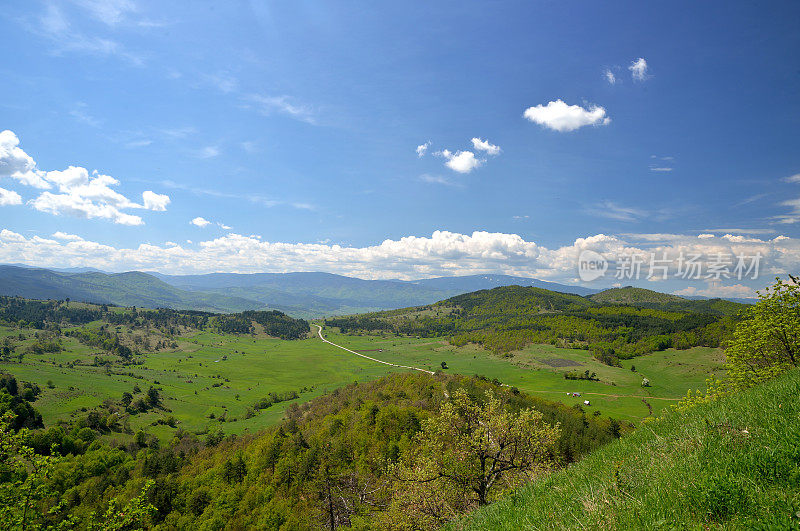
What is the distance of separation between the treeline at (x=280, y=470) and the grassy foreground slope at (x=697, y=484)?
38.6 m

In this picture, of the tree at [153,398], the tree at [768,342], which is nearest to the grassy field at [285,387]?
the tree at [153,398]

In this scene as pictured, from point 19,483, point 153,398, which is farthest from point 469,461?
point 153,398

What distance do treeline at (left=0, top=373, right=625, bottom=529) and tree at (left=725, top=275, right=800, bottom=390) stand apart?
91.2 ft

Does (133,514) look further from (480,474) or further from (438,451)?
(480,474)

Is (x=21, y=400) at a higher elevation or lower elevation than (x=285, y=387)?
higher

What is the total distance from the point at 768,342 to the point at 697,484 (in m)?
26.9

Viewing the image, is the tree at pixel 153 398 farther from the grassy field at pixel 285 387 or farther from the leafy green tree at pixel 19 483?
the leafy green tree at pixel 19 483

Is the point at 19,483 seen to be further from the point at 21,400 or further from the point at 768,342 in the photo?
the point at 21,400

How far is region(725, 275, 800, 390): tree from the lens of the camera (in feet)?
68.6

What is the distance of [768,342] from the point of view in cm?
2217

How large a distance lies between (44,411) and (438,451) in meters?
187

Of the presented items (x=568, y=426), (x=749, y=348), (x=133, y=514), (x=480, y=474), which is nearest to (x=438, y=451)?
(x=480, y=474)

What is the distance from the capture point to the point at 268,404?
16162cm

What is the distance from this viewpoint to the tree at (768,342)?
2092cm
